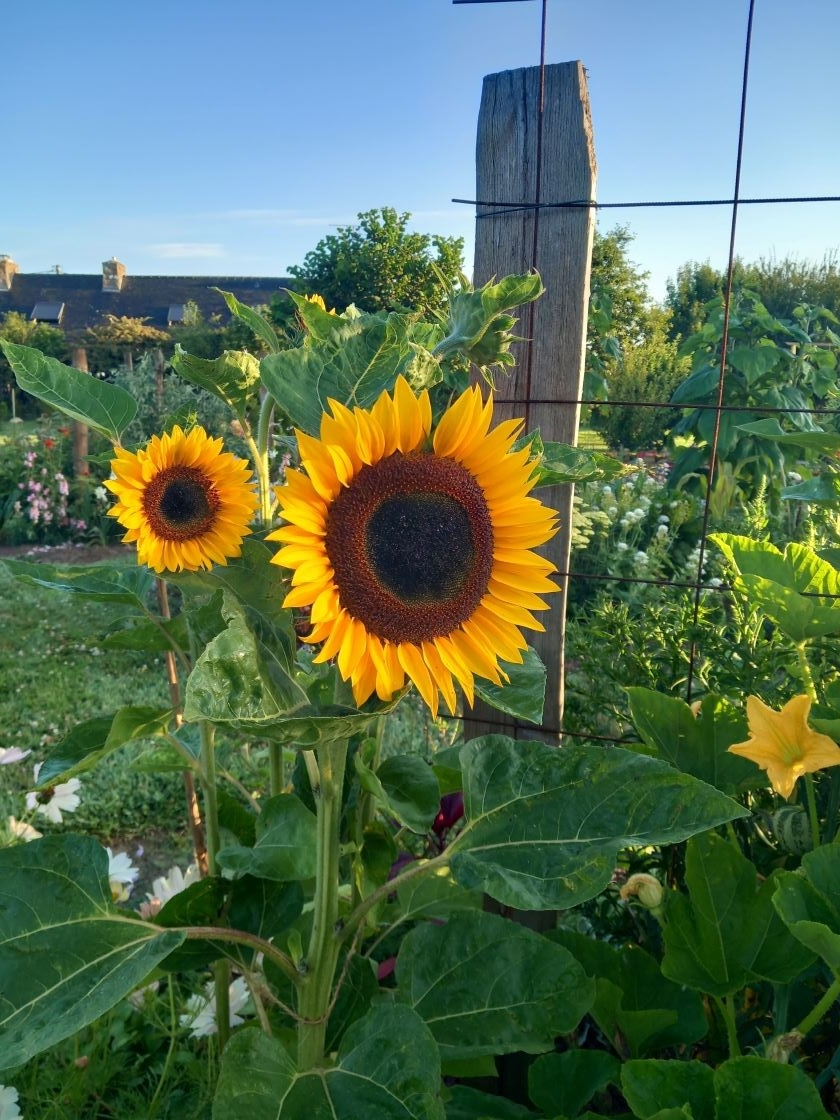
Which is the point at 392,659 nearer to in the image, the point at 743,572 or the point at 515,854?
the point at 515,854

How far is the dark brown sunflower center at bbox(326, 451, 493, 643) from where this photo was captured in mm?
797

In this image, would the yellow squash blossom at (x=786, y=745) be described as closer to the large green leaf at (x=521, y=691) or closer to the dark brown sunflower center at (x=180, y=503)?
the large green leaf at (x=521, y=691)

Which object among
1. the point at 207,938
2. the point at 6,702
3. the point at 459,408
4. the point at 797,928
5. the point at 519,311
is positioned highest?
the point at 519,311

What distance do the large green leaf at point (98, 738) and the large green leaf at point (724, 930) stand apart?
0.63m

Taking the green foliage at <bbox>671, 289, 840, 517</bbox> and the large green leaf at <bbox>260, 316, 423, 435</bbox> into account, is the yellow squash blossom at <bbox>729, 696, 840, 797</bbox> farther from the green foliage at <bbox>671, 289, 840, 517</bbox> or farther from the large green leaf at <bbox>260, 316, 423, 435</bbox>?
the green foliage at <bbox>671, 289, 840, 517</bbox>

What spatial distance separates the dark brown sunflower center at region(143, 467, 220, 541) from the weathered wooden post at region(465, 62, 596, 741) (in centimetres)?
53

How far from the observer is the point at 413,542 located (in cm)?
80

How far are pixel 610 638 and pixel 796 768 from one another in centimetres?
67

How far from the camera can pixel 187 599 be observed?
3.47ft

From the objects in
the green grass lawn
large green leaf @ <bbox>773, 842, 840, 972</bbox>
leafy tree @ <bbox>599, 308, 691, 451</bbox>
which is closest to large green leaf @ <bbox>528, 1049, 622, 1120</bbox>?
large green leaf @ <bbox>773, 842, 840, 972</bbox>

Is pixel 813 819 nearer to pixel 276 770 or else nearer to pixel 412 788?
pixel 412 788

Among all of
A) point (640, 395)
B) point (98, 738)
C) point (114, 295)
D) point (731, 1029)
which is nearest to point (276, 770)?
point (98, 738)

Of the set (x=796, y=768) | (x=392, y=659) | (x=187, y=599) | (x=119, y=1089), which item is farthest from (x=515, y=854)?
(x=119, y=1089)

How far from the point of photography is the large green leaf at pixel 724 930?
3.31 ft
